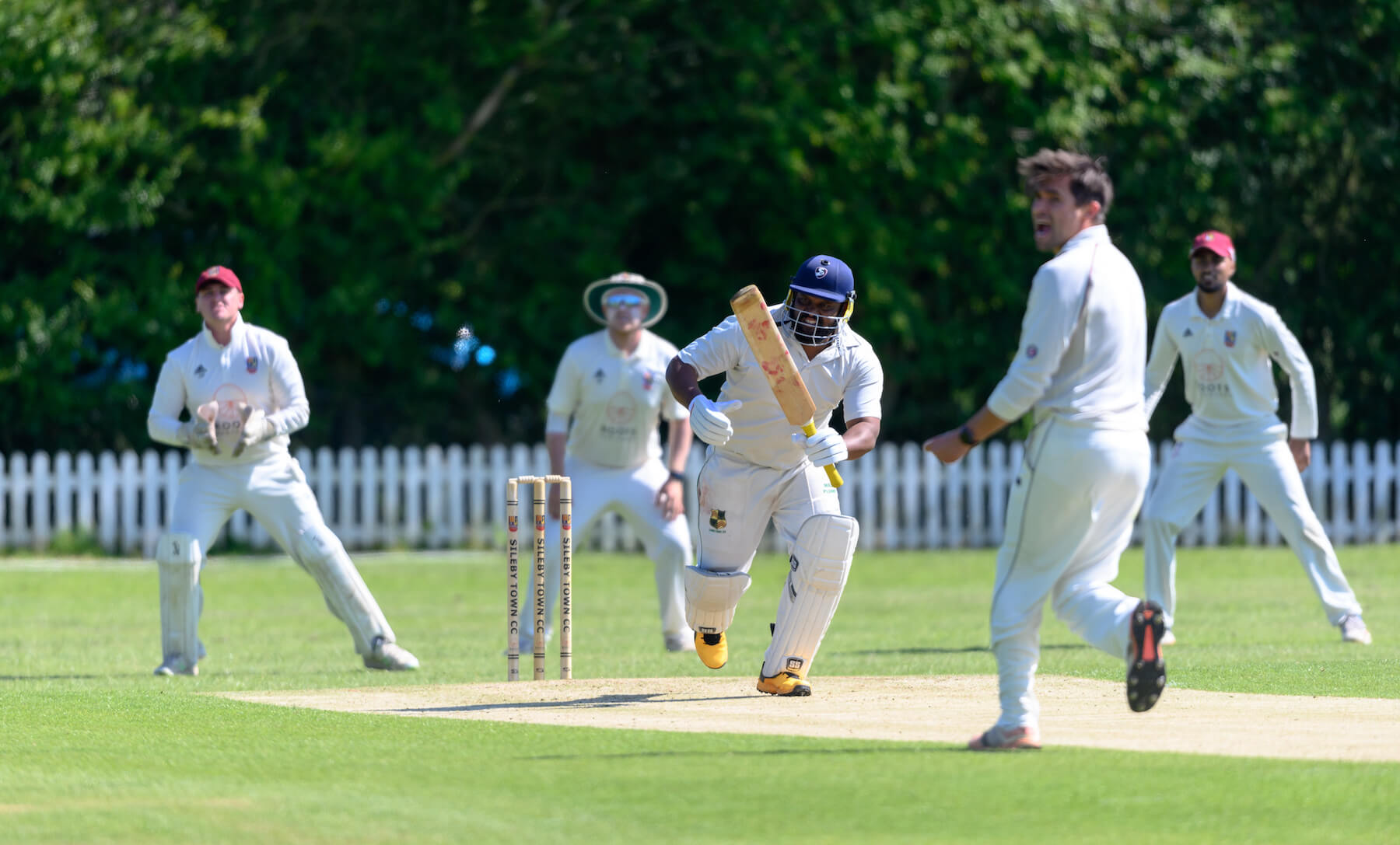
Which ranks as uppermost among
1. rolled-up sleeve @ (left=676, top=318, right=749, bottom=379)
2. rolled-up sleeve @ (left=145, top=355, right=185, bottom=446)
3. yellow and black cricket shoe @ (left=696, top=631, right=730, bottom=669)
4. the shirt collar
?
the shirt collar

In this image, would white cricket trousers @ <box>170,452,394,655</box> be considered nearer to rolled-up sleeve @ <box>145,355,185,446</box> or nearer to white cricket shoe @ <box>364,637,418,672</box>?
white cricket shoe @ <box>364,637,418,672</box>

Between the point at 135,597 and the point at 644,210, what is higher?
the point at 644,210

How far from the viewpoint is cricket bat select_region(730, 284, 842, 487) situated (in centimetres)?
→ 839

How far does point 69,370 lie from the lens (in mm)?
19984

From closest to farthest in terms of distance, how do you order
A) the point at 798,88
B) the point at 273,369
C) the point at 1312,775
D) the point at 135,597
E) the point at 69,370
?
1. the point at 1312,775
2. the point at 273,369
3. the point at 135,597
4. the point at 69,370
5. the point at 798,88

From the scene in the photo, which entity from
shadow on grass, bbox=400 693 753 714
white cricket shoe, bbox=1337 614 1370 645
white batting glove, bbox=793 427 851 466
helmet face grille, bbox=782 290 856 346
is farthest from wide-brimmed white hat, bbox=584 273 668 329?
white cricket shoe, bbox=1337 614 1370 645

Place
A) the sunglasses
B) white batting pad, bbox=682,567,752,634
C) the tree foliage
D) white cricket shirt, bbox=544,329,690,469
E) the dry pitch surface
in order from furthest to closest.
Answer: the tree foliage
the sunglasses
white cricket shirt, bbox=544,329,690,469
white batting pad, bbox=682,567,752,634
the dry pitch surface

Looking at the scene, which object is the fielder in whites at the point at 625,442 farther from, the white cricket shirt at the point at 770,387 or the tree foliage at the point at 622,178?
the tree foliage at the point at 622,178

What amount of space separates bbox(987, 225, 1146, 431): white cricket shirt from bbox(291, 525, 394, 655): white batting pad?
16.6 ft

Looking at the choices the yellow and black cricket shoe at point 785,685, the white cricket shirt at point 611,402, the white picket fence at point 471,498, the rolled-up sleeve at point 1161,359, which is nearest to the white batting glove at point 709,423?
the yellow and black cricket shoe at point 785,685

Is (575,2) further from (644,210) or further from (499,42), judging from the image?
(644,210)

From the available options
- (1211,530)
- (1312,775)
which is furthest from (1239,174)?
(1312,775)

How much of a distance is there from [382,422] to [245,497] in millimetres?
11833

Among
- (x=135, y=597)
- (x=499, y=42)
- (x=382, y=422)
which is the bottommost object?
(x=135, y=597)
